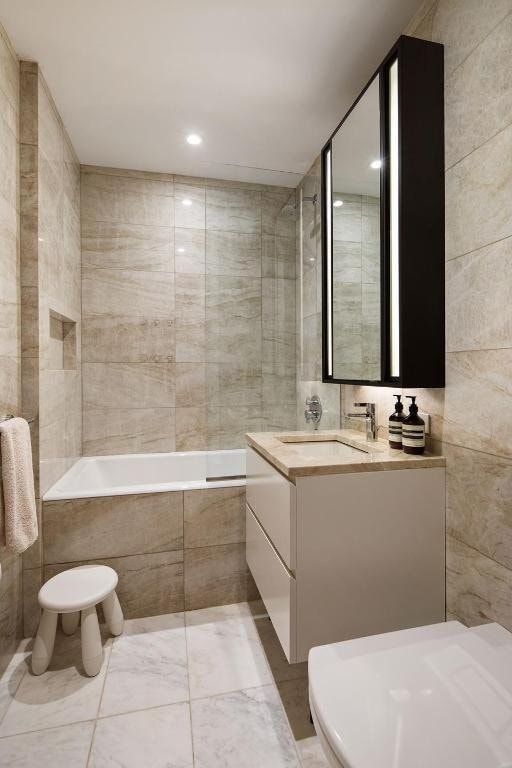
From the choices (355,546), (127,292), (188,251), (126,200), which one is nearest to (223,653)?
(355,546)

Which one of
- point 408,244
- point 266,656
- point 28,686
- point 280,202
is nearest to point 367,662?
point 266,656

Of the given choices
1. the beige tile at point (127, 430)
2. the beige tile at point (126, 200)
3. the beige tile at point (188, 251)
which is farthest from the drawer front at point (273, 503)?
the beige tile at point (126, 200)

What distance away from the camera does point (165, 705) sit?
1.46 m

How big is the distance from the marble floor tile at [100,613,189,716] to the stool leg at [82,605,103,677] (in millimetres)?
74

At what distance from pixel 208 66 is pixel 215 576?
246 cm

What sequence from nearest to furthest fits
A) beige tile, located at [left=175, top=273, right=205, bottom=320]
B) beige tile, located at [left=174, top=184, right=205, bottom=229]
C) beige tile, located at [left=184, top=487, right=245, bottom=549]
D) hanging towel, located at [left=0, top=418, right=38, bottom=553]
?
hanging towel, located at [left=0, top=418, right=38, bottom=553]
beige tile, located at [left=184, top=487, right=245, bottom=549]
beige tile, located at [left=174, top=184, right=205, bottom=229]
beige tile, located at [left=175, top=273, right=205, bottom=320]

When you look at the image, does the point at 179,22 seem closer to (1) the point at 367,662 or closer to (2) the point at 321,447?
(2) the point at 321,447

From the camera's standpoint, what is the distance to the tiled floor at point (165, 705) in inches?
49.8

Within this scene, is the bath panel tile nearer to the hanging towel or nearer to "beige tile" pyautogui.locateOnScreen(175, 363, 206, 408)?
the hanging towel

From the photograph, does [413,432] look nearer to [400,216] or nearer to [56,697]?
[400,216]

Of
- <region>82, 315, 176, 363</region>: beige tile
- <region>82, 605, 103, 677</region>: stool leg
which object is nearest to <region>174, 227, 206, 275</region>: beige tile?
<region>82, 315, 176, 363</region>: beige tile

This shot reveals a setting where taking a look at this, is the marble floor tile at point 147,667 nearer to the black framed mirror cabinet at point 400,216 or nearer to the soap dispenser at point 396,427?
the soap dispenser at point 396,427

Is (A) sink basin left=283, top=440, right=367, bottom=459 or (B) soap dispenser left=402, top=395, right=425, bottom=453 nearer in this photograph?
(B) soap dispenser left=402, top=395, right=425, bottom=453

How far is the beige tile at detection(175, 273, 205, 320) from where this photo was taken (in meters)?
2.91
